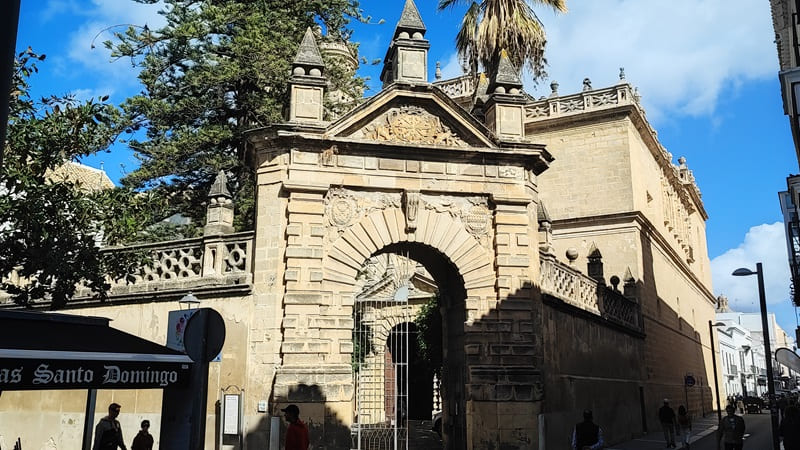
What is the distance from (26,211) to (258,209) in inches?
179

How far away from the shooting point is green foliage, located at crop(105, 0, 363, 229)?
2045cm

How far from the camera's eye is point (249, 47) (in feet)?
66.7

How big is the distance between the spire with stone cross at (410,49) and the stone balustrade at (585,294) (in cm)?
528

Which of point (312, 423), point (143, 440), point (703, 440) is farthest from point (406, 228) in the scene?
point (703, 440)

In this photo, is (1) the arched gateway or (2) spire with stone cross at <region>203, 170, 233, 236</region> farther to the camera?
(2) spire with stone cross at <region>203, 170, 233, 236</region>

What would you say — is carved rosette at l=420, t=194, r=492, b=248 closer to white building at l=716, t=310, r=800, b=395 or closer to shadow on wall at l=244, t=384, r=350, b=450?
shadow on wall at l=244, t=384, r=350, b=450

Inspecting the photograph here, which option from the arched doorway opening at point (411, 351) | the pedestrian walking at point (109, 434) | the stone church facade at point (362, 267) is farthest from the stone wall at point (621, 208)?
the pedestrian walking at point (109, 434)

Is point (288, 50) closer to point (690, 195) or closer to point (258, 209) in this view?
point (258, 209)

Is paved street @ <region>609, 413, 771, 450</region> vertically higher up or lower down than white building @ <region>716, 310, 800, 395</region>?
lower down

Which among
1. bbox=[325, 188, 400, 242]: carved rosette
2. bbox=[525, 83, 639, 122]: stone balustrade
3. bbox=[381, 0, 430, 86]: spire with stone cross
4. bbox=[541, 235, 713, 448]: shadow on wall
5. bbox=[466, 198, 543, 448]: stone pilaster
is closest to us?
bbox=[466, 198, 543, 448]: stone pilaster

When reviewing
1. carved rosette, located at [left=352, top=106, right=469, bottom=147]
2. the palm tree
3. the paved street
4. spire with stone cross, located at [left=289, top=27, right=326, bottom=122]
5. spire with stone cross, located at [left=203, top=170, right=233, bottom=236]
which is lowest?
the paved street

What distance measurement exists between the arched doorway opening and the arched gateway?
0.35 ft

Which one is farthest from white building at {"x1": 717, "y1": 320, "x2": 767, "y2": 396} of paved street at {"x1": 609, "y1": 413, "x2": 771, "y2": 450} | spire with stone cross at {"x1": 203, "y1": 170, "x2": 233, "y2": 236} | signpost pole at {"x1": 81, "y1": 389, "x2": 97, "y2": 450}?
signpost pole at {"x1": 81, "y1": 389, "x2": 97, "y2": 450}

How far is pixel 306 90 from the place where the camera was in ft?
45.9
